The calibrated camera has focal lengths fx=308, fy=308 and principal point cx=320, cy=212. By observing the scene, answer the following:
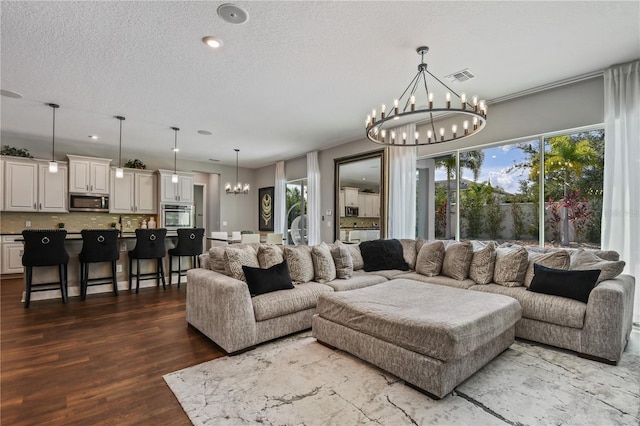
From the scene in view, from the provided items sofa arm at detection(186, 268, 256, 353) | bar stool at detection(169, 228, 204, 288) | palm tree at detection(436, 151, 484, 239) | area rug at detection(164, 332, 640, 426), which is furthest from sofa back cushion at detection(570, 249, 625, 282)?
bar stool at detection(169, 228, 204, 288)

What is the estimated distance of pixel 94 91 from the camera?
392 cm

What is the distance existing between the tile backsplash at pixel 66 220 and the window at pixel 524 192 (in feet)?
22.1

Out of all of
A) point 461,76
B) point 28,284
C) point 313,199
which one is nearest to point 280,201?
point 313,199

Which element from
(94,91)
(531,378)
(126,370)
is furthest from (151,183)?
(531,378)

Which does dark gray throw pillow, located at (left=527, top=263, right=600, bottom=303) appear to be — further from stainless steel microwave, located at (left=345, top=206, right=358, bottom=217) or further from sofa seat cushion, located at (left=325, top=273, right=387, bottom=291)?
stainless steel microwave, located at (left=345, top=206, right=358, bottom=217)

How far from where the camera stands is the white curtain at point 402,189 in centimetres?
531

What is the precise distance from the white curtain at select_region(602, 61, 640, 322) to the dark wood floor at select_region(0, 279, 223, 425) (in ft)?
14.1

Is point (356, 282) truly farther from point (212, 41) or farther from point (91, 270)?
point (91, 270)

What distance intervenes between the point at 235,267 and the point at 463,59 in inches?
125

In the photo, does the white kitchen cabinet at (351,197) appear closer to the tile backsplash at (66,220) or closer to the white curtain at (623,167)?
the white curtain at (623,167)

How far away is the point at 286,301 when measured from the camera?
3029 millimetres

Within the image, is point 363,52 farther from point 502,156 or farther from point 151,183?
point 151,183

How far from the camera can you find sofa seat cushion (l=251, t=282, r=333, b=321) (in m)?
2.86

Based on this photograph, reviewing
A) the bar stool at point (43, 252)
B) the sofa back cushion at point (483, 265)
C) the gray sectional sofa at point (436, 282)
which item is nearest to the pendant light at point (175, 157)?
the bar stool at point (43, 252)
